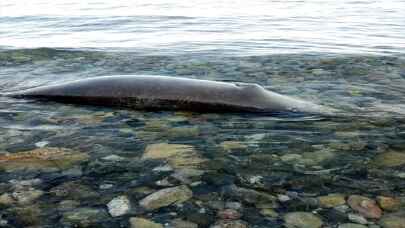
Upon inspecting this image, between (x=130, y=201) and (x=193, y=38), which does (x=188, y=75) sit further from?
(x=193, y=38)

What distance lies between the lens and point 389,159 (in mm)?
4012

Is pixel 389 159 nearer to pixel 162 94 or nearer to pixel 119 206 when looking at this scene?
pixel 119 206

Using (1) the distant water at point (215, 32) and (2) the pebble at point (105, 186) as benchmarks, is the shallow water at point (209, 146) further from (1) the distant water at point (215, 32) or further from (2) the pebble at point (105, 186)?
(1) the distant water at point (215, 32)

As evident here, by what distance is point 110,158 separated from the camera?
162 inches

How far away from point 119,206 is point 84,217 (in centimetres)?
23

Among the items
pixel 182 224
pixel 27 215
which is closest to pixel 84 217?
pixel 27 215

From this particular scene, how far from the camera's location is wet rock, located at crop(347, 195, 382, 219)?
10.1 ft

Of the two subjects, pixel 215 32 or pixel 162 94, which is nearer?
pixel 162 94

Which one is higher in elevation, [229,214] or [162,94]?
[162,94]

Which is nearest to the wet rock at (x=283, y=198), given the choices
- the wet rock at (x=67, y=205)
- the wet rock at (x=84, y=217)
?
the wet rock at (x=84, y=217)

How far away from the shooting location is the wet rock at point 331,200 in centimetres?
320

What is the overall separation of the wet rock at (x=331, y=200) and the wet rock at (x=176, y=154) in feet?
3.31

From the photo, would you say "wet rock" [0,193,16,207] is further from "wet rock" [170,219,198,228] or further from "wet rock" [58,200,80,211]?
"wet rock" [170,219,198,228]

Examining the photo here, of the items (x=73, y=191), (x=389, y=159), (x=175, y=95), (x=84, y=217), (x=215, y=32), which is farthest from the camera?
(x=215, y=32)
